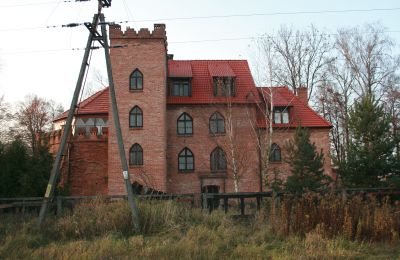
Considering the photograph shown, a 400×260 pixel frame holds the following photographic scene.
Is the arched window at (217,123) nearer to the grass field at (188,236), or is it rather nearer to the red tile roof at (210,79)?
the red tile roof at (210,79)

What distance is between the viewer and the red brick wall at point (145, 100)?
25188 mm

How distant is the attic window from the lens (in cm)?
2833

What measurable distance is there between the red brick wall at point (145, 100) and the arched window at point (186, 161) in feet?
6.59

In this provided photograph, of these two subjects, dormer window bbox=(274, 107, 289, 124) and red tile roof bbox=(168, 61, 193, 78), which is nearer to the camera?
dormer window bbox=(274, 107, 289, 124)

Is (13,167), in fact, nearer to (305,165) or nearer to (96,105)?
(96,105)

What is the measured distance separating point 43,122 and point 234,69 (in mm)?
30209

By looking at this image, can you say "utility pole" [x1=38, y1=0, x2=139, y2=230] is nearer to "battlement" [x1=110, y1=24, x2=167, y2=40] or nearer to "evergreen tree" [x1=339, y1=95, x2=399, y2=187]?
"evergreen tree" [x1=339, y1=95, x2=399, y2=187]

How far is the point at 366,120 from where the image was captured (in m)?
19.5

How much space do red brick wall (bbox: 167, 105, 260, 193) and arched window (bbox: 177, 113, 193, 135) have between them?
0.24m

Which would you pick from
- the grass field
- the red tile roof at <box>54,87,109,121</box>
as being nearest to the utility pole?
the grass field

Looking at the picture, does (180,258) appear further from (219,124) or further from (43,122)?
(43,122)

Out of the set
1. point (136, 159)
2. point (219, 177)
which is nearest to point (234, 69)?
point (219, 177)

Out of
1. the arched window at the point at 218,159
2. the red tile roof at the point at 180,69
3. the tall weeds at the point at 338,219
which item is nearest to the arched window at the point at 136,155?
the arched window at the point at 218,159

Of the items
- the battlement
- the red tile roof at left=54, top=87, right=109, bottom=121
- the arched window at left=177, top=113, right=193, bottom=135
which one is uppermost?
the battlement
